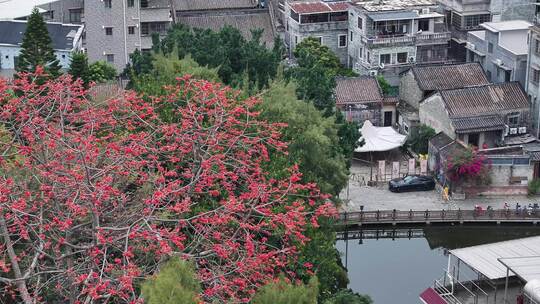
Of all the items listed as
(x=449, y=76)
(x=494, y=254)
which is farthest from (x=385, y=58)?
(x=494, y=254)

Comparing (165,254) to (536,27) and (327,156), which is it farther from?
(536,27)

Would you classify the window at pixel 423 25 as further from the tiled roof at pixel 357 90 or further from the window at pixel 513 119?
the window at pixel 513 119

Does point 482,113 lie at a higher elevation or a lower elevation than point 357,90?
lower

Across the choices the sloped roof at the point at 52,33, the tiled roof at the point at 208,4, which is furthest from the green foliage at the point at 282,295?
the tiled roof at the point at 208,4

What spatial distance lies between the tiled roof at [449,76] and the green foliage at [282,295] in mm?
34760

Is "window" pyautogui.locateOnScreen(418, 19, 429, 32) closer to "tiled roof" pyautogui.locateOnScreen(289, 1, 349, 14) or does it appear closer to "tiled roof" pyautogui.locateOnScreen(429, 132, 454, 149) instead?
"tiled roof" pyautogui.locateOnScreen(289, 1, 349, 14)

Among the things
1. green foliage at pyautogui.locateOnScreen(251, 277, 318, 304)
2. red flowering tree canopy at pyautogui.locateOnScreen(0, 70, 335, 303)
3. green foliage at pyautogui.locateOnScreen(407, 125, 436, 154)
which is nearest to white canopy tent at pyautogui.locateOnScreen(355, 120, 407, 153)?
green foliage at pyautogui.locateOnScreen(407, 125, 436, 154)

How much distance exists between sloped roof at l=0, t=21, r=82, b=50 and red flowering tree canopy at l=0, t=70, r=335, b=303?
96.4ft

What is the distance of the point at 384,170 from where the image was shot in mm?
51375

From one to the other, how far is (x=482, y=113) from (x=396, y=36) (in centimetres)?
956

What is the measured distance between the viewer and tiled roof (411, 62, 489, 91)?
2222 inches

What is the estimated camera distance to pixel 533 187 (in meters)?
49.6

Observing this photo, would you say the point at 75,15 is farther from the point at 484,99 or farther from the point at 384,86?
the point at 484,99

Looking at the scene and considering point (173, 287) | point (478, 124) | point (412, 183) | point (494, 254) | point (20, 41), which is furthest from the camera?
point (20, 41)
